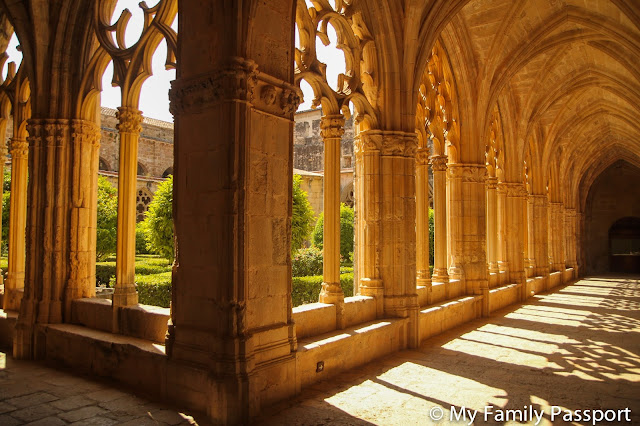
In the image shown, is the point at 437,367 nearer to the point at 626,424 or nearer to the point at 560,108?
the point at 626,424

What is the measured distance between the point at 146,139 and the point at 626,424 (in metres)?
22.9

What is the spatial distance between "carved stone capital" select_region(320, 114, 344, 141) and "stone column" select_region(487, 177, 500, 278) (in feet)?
20.7

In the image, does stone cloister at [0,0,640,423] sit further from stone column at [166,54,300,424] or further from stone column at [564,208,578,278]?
stone column at [564,208,578,278]

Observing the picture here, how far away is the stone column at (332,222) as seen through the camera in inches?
207

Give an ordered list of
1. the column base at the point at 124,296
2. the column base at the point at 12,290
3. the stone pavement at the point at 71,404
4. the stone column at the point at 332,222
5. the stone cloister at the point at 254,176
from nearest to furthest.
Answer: the stone pavement at the point at 71,404 → the stone cloister at the point at 254,176 → the column base at the point at 124,296 → the stone column at the point at 332,222 → the column base at the point at 12,290

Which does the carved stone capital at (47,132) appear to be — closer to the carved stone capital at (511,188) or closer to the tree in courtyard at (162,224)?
the tree in courtyard at (162,224)

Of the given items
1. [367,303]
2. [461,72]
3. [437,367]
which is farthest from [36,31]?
[461,72]

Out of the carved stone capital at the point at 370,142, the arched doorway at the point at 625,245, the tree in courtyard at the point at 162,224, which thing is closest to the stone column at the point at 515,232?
the carved stone capital at the point at 370,142

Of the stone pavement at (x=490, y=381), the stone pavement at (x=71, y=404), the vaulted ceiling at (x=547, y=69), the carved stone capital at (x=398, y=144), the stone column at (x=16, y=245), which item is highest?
the vaulted ceiling at (x=547, y=69)

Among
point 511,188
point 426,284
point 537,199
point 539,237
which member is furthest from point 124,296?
point 537,199

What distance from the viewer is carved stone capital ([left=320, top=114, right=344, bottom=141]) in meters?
5.37

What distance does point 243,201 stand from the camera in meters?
3.61

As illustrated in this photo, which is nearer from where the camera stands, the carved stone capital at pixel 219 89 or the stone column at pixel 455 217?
the carved stone capital at pixel 219 89

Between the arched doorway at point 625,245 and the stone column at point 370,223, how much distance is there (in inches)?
891
